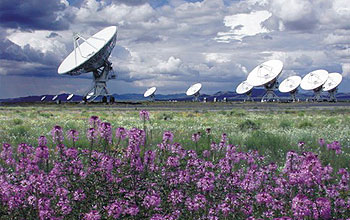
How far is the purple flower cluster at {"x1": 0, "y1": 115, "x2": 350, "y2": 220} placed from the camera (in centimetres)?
450

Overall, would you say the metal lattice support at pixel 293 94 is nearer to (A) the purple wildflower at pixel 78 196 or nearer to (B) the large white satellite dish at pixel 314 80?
(B) the large white satellite dish at pixel 314 80

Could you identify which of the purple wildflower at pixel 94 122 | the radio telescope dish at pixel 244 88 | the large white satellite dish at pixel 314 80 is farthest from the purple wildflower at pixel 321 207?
the radio telescope dish at pixel 244 88

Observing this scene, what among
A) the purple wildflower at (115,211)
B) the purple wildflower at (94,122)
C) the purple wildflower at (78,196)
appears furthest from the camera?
the purple wildflower at (94,122)

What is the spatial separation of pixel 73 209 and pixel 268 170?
2902 millimetres

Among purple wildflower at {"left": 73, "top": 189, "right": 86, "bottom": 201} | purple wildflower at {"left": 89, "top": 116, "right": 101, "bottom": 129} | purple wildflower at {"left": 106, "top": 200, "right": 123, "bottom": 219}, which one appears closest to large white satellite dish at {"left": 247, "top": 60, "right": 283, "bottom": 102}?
purple wildflower at {"left": 89, "top": 116, "right": 101, "bottom": 129}

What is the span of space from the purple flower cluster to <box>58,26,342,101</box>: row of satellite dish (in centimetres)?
5509

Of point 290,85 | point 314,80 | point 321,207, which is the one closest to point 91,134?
point 321,207

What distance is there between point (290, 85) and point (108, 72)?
182ft

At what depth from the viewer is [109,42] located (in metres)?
59.9

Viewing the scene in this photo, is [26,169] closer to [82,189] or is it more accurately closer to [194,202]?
[82,189]

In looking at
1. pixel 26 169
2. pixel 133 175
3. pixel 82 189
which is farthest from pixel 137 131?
pixel 26 169

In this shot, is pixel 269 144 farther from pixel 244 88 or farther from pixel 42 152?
pixel 244 88

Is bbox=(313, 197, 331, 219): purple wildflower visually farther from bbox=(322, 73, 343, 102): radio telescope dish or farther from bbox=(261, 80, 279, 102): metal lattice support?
bbox=(322, 73, 343, 102): radio telescope dish

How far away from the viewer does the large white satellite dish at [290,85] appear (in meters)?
108
